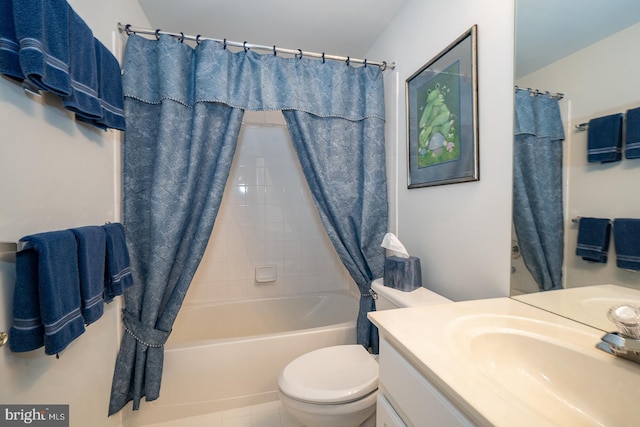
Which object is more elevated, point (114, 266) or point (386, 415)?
point (114, 266)

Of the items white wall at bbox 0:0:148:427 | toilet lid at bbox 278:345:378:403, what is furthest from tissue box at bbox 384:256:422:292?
white wall at bbox 0:0:148:427

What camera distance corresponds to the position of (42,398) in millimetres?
801

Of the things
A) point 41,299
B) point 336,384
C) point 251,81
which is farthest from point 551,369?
point 251,81

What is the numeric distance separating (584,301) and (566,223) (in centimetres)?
25

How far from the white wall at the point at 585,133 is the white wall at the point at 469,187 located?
17cm

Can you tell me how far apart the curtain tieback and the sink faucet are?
69.7 inches

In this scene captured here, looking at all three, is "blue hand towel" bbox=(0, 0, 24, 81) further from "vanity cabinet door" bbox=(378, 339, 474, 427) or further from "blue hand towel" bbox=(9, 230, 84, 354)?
"vanity cabinet door" bbox=(378, 339, 474, 427)

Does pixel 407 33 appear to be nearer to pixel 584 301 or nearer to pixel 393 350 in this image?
pixel 584 301

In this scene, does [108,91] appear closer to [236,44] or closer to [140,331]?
[236,44]

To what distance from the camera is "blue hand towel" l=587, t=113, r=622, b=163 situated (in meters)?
0.68

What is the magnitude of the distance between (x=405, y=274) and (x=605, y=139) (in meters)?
0.89

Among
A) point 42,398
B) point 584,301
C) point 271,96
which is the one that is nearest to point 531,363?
point 584,301

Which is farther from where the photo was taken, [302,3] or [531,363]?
[302,3]

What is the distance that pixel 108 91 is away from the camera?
109 cm
